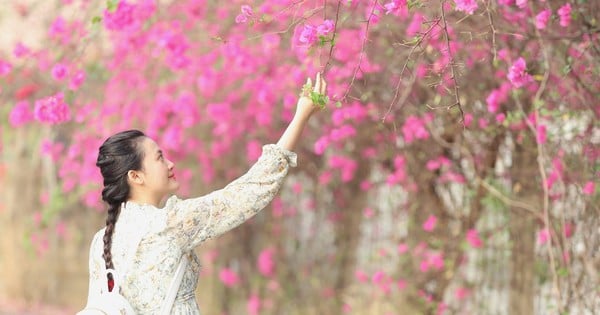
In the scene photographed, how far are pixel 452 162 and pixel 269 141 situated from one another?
1.68m

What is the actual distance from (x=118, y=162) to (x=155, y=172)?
0.39ft

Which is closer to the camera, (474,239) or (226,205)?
(226,205)

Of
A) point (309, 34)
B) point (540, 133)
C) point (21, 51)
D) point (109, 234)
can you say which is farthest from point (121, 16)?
point (540, 133)

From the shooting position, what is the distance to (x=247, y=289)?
807cm

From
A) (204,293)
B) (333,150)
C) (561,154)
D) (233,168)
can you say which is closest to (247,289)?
(204,293)

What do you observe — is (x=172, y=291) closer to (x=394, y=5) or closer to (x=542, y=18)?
(x=394, y=5)

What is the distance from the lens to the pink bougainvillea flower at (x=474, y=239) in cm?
566

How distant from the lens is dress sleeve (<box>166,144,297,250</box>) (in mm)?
3133

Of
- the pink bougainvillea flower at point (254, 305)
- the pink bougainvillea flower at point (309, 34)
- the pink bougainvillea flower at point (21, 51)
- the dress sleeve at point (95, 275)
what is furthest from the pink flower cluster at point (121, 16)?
the pink bougainvillea flower at point (254, 305)

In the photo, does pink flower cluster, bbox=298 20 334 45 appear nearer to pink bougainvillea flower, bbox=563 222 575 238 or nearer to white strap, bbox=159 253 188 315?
white strap, bbox=159 253 188 315

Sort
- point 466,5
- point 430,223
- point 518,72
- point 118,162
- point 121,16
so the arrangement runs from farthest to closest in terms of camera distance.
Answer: point 430,223, point 121,16, point 518,72, point 466,5, point 118,162

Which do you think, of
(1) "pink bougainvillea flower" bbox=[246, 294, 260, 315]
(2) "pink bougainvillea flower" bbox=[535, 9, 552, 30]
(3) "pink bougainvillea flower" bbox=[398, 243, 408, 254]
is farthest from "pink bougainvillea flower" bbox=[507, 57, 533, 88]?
(1) "pink bougainvillea flower" bbox=[246, 294, 260, 315]

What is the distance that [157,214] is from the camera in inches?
125

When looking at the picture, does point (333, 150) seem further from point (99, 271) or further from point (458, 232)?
point (99, 271)
